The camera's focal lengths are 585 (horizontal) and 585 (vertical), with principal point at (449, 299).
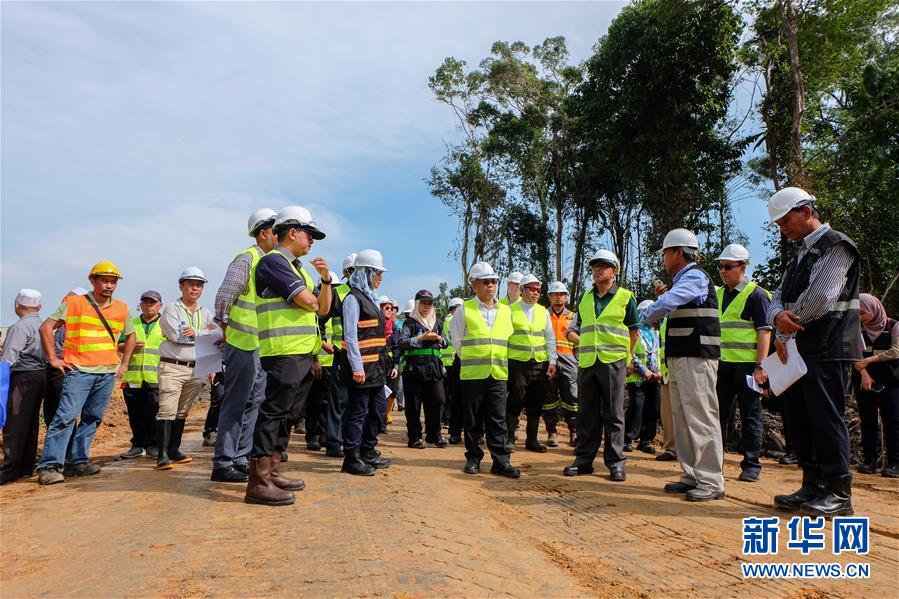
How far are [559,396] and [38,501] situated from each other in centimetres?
642

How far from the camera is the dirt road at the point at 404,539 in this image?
117 inches

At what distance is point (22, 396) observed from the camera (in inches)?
239

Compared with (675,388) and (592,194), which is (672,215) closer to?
(592,194)

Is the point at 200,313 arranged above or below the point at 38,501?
above

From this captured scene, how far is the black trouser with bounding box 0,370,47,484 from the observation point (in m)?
5.97

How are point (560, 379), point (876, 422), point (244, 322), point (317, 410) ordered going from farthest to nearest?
point (560, 379)
point (317, 410)
point (876, 422)
point (244, 322)

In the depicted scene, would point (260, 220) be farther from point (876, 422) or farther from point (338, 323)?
point (876, 422)

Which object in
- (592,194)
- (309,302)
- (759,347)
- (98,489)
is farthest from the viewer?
(592,194)

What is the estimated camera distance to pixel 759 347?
5938 millimetres

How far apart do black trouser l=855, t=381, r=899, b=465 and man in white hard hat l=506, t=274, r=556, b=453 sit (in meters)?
3.65

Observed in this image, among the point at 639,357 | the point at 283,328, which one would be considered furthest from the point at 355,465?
the point at 639,357

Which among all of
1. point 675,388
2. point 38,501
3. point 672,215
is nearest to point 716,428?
point 675,388

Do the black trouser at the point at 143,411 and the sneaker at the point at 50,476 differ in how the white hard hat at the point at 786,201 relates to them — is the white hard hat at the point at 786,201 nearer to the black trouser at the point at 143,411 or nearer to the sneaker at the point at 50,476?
the black trouser at the point at 143,411

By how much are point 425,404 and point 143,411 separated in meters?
3.63
